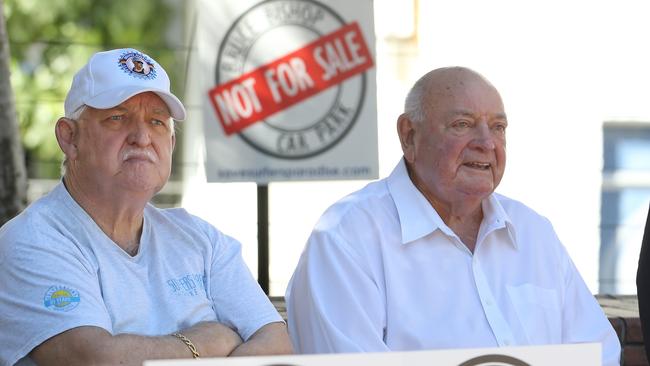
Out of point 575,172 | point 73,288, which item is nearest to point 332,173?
point 575,172

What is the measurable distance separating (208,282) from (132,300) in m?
0.28

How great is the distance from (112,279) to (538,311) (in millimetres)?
1269

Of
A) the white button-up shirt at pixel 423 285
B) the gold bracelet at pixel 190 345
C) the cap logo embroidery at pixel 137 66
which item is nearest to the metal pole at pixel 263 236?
the white button-up shirt at pixel 423 285

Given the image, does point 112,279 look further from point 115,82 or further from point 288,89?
point 288,89

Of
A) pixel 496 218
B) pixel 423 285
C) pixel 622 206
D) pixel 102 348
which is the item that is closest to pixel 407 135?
pixel 496 218

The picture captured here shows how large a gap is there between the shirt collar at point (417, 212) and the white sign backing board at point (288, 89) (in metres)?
1.56

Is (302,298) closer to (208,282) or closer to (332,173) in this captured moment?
(208,282)

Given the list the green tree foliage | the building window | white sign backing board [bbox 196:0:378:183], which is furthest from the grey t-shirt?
the building window

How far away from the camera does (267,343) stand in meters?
2.83

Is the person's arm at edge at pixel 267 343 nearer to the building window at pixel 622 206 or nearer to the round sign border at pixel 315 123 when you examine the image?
A: the round sign border at pixel 315 123

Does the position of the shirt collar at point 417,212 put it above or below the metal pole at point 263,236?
above

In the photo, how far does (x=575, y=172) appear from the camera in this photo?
6.56m

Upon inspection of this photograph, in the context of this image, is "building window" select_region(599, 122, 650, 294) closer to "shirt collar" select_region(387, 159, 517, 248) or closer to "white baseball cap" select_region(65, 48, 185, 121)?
"shirt collar" select_region(387, 159, 517, 248)

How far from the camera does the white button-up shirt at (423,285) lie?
3131 mm
